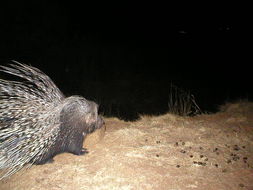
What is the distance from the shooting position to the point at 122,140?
3.88 meters

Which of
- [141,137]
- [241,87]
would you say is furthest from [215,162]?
[241,87]

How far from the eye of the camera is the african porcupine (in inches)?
115

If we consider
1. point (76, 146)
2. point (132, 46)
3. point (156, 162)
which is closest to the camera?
point (156, 162)

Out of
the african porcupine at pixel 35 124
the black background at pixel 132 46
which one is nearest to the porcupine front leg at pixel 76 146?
the african porcupine at pixel 35 124

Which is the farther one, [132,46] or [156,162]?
[132,46]

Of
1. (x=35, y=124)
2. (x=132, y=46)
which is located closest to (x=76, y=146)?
(x=35, y=124)

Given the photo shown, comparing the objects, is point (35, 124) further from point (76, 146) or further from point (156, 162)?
point (156, 162)

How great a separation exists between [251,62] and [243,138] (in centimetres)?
988

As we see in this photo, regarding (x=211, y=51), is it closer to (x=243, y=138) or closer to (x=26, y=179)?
(x=243, y=138)

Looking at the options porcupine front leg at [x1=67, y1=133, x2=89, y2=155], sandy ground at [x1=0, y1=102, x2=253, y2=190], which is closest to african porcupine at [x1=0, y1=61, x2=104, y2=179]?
porcupine front leg at [x1=67, y1=133, x2=89, y2=155]

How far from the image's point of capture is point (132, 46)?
49.0 feet

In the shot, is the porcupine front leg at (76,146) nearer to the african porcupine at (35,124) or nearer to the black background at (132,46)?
the african porcupine at (35,124)

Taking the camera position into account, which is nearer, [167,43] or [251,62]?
[251,62]

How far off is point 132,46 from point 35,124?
12.5 m
